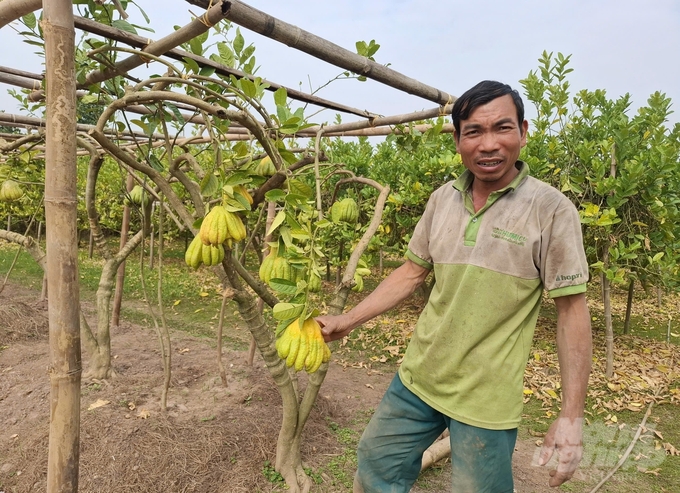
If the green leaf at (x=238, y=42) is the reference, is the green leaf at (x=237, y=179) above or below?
below

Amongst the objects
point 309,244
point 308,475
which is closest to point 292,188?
point 309,244

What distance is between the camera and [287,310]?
1386 millimetres

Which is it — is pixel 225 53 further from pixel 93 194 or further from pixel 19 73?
pixel 93 194

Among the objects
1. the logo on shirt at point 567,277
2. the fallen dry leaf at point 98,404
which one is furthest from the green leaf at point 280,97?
the fallen dry leaf at point 98,404

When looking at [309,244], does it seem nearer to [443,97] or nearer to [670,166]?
[443,97]

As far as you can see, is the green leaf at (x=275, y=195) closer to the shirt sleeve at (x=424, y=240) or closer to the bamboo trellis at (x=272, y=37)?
the bamboo trellis at (x=272, y=37)

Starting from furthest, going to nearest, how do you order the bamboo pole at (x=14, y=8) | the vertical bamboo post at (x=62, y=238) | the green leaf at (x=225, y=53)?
1. the green leaf at (x=225, y=53)
2. the bamboo pole at (x=14, y=8)
3. the vertical bamboo post at (x=62, y=238)

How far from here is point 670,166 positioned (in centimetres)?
436

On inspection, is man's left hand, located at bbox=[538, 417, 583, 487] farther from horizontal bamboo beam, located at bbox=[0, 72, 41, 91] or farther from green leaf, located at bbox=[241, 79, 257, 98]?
horizontal bamboo beam, located at bbox=[0, 72, 41, 91]

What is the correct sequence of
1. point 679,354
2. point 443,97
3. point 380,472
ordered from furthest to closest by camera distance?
1. point 679,354
2. point 443,97
3. point 380,472

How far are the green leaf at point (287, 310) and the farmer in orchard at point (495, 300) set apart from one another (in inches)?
16.1

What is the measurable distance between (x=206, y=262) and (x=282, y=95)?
617mm

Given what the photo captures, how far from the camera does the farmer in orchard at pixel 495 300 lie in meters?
1.55

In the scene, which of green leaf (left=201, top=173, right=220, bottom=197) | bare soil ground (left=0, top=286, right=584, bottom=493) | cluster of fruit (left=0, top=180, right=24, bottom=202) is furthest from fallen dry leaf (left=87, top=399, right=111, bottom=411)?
green leaf (left=201, top=173, right=220, bottom=197)
